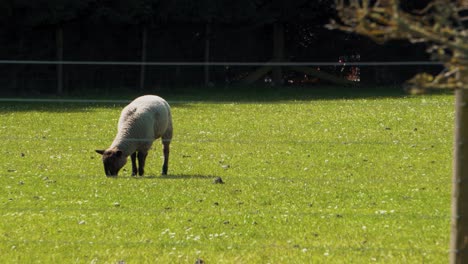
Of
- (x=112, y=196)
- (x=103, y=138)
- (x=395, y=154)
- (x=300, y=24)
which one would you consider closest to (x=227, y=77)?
(x=300, y=24)

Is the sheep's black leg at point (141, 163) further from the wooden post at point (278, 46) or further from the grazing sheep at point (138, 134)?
the wooden post at point (278, 46)

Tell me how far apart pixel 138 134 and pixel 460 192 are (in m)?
9.93

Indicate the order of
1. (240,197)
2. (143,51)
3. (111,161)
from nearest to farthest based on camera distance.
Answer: (240,197), (111,161), (143,51)

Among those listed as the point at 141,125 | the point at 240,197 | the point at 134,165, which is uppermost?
the point at 141,125

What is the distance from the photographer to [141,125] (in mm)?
15352

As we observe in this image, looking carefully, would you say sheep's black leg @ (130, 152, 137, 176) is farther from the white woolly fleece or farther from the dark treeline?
the dark treeline

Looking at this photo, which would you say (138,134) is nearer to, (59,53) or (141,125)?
(141,125)

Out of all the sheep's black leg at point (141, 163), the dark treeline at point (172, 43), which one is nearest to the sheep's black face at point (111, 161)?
the sheep's black leg at point (141, 163)

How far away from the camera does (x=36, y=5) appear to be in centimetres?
3206

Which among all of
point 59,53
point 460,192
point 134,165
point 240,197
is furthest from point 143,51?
point 460,192

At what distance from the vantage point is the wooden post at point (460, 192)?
566cm

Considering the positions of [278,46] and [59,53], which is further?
[278,46]

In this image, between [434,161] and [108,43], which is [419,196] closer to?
[434,161]

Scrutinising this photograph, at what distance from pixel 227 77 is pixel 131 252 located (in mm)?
30629
